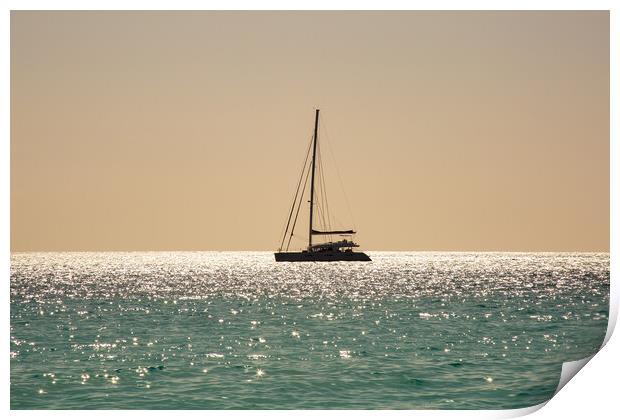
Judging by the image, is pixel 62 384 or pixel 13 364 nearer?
pixel 62 384

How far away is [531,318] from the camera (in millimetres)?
15828

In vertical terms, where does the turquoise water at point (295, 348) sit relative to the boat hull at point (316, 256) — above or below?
below

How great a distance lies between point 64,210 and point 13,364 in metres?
2.27

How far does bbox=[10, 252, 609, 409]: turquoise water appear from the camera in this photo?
8203mm

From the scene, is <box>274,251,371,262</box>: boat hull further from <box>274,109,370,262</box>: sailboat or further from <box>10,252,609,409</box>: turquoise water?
<box>10,252,609,409</box>: turquoise water

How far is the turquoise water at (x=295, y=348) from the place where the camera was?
8.20 meters

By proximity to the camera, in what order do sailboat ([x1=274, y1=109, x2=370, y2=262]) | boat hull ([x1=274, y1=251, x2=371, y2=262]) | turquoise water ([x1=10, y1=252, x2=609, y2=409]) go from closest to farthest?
1. turquoise water ([x1=10, y1=252, x2=609, y2=409])
2. sailboat ([x1=274, y1=109, x2=370, y2=262])
3. boat hull ([x1=274, y1=251, x2=371, y2=262])

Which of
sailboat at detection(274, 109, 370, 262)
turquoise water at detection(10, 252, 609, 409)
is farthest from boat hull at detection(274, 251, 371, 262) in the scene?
turquoise water at detection(10, 252, 609, 409)

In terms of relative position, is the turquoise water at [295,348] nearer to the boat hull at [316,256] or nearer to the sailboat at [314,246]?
the sailboat at [314,246]

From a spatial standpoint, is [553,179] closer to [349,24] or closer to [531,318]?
[531,318]

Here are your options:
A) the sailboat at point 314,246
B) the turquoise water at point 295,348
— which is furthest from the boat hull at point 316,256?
the turquoise water at point 295,348

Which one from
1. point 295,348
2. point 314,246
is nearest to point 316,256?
point 314,246

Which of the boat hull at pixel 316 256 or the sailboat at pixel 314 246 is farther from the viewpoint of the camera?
the boat hull at pixel 316 256
